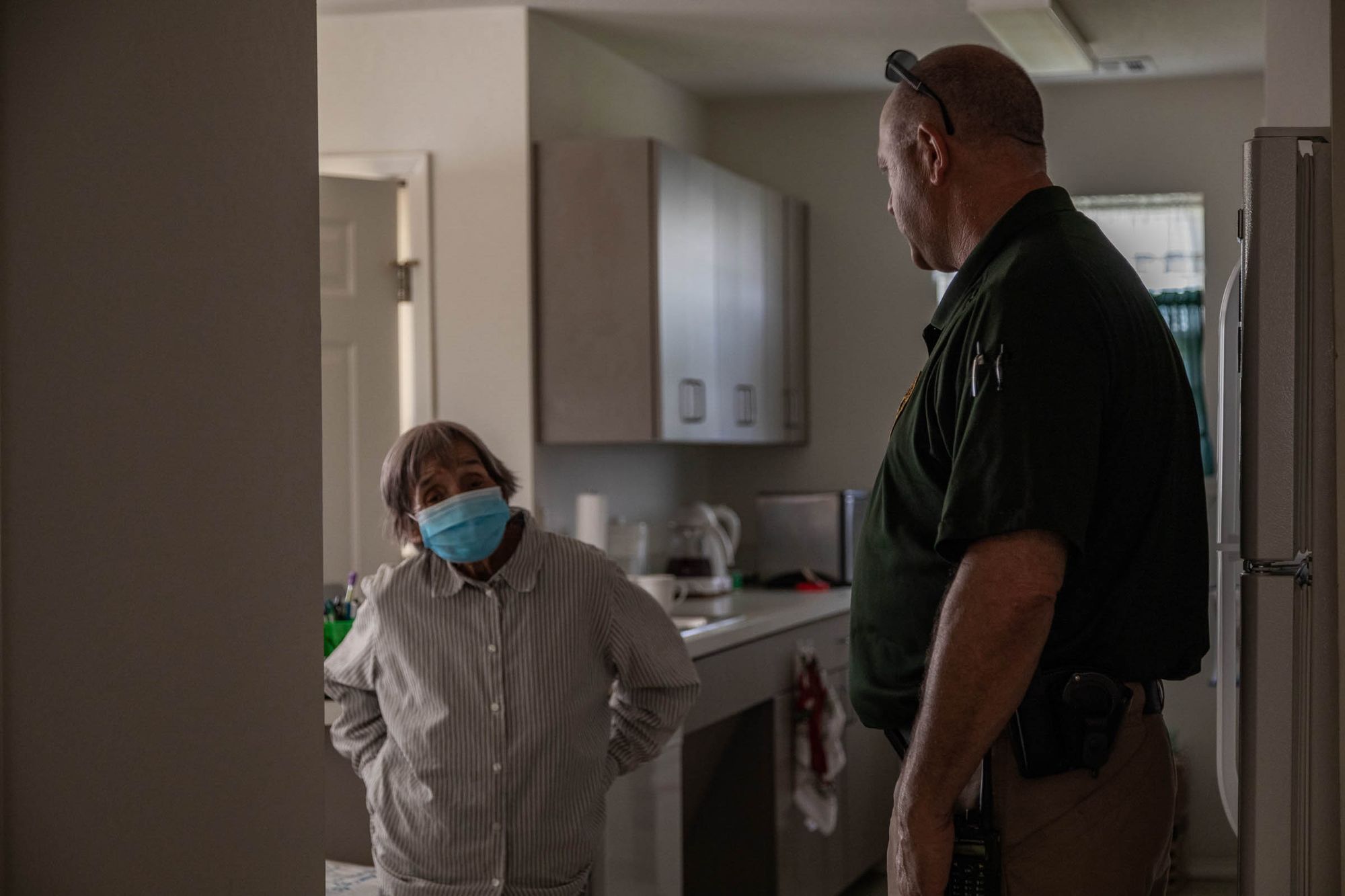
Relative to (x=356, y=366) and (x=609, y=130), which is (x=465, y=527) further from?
(x=609, y=130)

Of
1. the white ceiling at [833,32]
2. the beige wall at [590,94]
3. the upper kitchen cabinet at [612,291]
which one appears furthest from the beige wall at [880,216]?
the upper kitchen cabinet at [612,291]

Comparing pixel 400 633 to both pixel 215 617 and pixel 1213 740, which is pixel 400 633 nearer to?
pixel 215 617

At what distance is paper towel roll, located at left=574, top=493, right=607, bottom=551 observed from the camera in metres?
4.14

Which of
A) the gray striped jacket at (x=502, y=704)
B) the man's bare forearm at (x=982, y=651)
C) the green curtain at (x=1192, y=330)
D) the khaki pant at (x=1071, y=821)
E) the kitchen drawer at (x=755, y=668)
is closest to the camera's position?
the man's bare forearm at (x=982, y=651)

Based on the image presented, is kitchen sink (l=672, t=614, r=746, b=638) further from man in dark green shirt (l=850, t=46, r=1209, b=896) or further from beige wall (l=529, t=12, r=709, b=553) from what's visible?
man in dark green shirt (l=850, t=46, r=1209, b=896)

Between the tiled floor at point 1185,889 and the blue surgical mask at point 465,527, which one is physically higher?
the blue surgical mask at point 465,527

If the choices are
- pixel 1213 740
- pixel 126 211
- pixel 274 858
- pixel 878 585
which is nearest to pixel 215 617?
pixel 274 858

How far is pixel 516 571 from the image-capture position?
2236 millimetres

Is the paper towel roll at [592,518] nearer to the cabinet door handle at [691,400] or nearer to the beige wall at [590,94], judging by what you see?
the cabinet door handle at [691,400]

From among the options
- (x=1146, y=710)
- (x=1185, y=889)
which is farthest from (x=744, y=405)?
(x=1146, y=710)

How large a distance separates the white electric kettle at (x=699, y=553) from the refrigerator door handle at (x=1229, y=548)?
77.5 inches

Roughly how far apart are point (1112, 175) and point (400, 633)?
138 inches

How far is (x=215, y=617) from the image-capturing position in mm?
1292

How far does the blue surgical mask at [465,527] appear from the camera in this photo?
2246 millimetres
